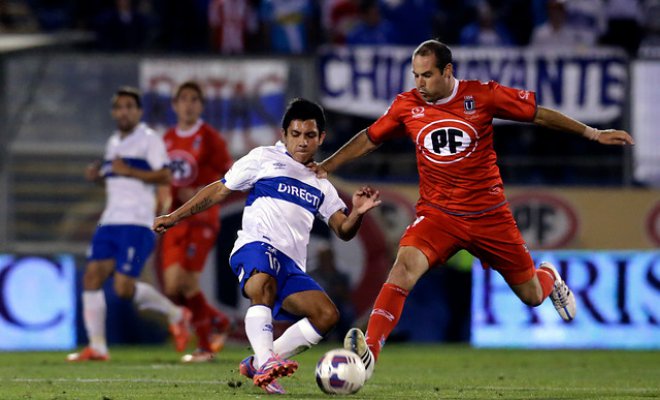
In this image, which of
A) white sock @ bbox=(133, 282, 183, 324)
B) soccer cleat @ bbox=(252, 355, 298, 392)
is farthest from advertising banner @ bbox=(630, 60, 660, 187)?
soccer cleat @ bbox=(252, 355, 298, 392)

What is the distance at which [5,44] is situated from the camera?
50.8 feet

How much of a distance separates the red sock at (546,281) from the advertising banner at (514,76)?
6.04 metres

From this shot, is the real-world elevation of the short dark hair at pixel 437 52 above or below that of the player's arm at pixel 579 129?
above

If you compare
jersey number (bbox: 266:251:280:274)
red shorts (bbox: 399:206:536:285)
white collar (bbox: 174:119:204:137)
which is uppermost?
white collar (bbox: 174:119:204:137)

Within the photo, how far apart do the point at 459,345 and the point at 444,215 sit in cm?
642

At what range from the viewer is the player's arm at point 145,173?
39.9ft

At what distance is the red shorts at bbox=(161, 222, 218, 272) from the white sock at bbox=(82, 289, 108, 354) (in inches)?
26.9

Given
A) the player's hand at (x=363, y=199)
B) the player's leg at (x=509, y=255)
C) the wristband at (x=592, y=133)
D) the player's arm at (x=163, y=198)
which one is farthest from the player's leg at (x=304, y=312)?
the player's arm at (x=163, y=198)

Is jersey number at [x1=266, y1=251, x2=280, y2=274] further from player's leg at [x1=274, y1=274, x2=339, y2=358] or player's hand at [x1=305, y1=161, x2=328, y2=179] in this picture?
player's hand at [x1=305, y1=161, x2=328, y2=179]

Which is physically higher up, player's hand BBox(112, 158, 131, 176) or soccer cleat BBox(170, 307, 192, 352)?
player's hand BBox(112, 158, 131, 176)

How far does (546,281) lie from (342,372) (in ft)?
8.14

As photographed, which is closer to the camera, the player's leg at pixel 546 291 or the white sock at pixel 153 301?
the player's leg at pixel 546 291

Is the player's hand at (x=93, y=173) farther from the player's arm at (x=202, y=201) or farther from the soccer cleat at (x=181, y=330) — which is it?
the player's arm at (x=202, y=201)

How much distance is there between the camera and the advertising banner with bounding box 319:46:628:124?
15.7 m
